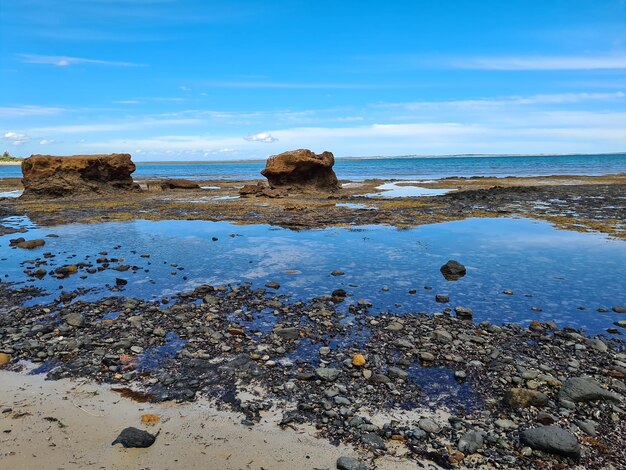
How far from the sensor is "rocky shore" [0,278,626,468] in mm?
5871

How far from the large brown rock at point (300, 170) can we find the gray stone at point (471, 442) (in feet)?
144

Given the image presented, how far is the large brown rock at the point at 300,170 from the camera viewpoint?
159ft

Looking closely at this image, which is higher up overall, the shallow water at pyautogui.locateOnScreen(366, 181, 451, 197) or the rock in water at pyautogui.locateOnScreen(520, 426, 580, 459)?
the shallow water at pyautogui.locateOnScreen(366, 181, 451, 197)

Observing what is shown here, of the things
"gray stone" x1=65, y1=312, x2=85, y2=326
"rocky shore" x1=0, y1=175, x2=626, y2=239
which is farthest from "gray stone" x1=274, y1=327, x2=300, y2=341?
"rocky shore" x1=0, y1=175, x2=626, y2=239

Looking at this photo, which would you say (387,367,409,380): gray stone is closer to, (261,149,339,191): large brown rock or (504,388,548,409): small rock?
(504,388,548,409): small rock

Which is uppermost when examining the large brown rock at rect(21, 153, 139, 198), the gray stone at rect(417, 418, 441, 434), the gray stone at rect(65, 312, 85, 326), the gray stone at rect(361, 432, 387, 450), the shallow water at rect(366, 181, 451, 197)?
the large brown rock at rect(21, 153, 139, 198)

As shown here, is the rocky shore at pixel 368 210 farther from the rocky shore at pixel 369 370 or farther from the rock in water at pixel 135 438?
the rock in water at pixel 135 438

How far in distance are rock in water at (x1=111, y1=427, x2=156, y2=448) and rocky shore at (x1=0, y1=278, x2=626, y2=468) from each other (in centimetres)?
101

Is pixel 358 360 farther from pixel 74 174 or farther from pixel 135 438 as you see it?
pixel 74 174

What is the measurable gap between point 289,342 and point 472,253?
10824mm

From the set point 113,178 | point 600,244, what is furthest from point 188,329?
point 113,178

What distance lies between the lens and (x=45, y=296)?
12141 mm

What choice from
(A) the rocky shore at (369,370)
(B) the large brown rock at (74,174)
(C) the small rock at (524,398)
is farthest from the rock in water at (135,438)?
(B) the large brown rock at (74,174)

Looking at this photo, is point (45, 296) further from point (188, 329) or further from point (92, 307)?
point (188, 329)
